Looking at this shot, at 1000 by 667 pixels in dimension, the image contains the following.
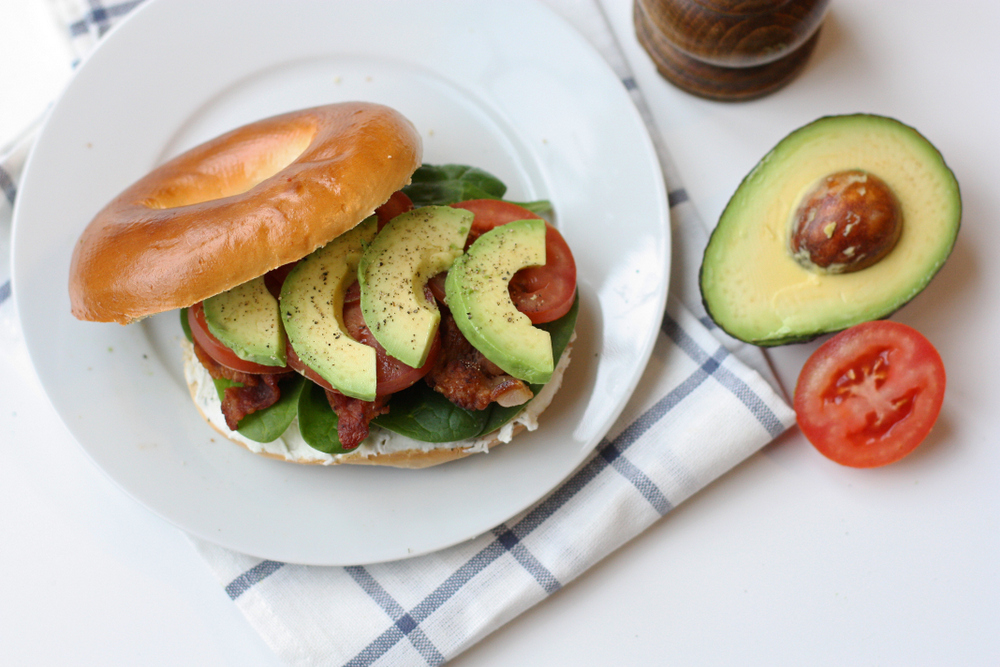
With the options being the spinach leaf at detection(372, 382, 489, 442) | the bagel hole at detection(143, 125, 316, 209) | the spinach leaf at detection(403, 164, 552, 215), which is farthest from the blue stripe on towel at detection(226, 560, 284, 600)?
the spinach leaf at detection(403, 164, 552, 215)

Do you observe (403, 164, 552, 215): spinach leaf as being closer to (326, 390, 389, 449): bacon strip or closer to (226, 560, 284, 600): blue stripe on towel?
(326, 390, 389, 449): bacon strip

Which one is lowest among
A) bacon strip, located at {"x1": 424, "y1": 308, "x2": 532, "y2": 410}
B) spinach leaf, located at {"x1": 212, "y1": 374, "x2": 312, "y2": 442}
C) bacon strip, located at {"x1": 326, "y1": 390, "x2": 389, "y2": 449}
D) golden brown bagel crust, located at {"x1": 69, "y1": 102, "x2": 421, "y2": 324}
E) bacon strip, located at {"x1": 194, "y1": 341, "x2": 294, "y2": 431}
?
bacon strip, located at {"x1": 424, "y1": 308, "x2": 532, "y2": 410}

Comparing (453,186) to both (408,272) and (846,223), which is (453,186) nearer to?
(408,272)

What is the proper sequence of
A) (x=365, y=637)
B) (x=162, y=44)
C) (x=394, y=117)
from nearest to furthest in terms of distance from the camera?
(x=394, y=117) < (x=365, y=637) < (x=162, y=44)

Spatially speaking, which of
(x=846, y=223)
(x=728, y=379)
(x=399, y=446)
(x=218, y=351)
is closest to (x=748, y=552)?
(x=728, y=379)

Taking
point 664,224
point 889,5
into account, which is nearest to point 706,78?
point 664,224

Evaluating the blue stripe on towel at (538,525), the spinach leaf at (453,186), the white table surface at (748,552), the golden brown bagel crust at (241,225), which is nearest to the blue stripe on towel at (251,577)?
the blue stripe on towel at (538,525)

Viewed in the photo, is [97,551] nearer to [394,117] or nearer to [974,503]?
[394,117]
